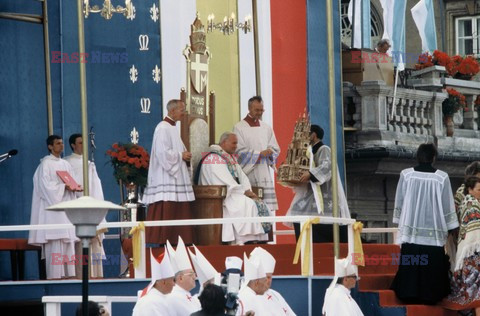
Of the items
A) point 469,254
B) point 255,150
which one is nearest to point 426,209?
point 469,254

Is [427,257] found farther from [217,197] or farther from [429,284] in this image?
[217,197]

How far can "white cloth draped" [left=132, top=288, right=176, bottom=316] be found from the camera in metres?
17.8

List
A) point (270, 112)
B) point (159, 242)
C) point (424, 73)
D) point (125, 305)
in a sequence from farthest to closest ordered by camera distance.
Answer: point (424, 73) < point (270, 112) < point (159, 242) < point (125, 305)

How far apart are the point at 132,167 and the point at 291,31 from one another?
5.45 meters

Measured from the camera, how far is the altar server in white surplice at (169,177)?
23.1 metres

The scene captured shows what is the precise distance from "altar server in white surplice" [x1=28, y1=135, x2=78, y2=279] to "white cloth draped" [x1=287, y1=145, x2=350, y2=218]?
2.76 m

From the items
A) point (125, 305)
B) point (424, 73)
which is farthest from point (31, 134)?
point (424, 73)

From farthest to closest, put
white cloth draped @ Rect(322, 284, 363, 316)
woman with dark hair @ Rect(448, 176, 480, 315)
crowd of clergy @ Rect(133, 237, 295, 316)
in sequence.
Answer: woman with dark hair @ Rect(448, 176, 480, 315)
white cloth draped @ Rect(322, 284, 363, 316)
crowd of clergy @ Rect(133, 237, 295, 316)

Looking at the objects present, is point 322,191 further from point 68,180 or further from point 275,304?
point 275,304

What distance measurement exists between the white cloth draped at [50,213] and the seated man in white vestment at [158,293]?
15.5ft

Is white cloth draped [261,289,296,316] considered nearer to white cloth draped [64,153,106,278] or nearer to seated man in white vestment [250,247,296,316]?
seated man in white vestment [250,247,296,316]

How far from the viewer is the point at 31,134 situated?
2534 cm

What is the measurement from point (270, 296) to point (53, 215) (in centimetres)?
497

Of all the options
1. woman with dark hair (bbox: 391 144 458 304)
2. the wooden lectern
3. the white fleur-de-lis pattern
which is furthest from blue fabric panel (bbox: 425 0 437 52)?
woman with dark hair (bbox: 391 144 458 304)
